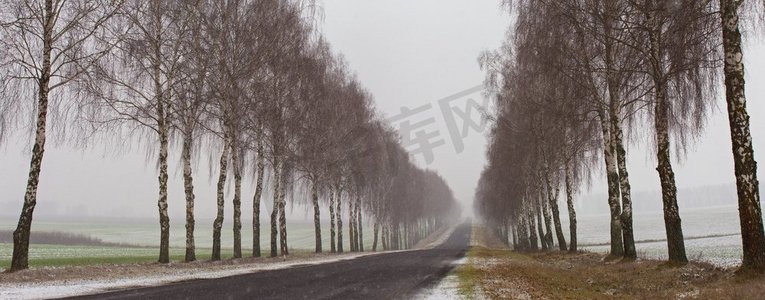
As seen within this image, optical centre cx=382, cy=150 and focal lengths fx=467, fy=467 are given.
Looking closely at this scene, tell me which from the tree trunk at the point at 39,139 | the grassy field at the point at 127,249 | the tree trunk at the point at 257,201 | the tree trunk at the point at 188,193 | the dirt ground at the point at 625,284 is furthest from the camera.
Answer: the grassy field at the point at 127,249

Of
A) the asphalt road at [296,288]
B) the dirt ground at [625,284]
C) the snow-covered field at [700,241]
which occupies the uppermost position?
the asphalt road at [296,288]

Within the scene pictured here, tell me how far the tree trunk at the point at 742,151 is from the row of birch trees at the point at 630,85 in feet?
0.06

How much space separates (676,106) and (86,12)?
57.9 ft

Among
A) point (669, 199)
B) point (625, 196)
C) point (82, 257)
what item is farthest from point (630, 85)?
point (82, 257)

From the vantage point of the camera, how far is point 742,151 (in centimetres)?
883

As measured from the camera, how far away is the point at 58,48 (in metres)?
12.9

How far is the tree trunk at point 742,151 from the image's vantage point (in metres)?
8.64

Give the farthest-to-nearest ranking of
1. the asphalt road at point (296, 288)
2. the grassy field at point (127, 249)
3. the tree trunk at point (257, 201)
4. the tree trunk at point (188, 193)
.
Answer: the grassy field at point (127, 249), the tree trunk at point (257, 201), the tree trunk at point (188, 193), the asphalt road at point (296, 288)

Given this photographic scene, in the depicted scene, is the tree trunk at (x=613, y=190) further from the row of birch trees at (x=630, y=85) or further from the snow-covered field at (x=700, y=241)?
the snow-covered field at (x=700, y=241)

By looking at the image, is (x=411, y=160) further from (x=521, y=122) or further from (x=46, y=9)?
(x=46, y=9)

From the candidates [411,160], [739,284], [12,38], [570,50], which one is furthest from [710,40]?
[411,160]

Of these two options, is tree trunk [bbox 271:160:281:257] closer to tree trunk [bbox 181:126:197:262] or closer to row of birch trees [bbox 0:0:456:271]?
row of birch trees [bbox 0:0:456:271]

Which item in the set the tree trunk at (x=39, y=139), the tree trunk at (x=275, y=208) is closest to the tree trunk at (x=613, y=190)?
the tree trunk at (x=275, y=208)

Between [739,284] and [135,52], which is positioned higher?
[135,52]
